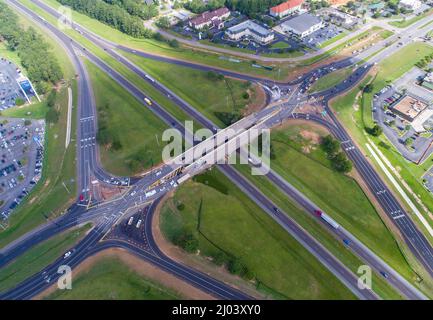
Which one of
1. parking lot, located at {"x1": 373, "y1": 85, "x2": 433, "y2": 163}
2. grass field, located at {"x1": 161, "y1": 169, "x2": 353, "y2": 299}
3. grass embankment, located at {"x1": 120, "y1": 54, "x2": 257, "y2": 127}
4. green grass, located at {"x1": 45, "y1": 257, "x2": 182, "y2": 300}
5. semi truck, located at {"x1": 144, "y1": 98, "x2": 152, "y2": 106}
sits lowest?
green grass, located at {"x1": 45, "y1": 257, "x2": 182, "y2": 300}

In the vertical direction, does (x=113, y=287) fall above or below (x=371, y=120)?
below

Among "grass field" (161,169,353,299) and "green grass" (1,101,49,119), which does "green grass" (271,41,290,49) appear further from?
"green grass" (1,101,49,119)

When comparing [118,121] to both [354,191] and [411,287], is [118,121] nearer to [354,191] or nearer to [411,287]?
[354,191]

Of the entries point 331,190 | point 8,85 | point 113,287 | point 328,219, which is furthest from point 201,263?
point 8,85

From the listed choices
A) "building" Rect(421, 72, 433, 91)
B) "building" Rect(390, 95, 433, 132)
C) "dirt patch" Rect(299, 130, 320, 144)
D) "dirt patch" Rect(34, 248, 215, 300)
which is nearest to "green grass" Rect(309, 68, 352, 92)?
"building" Rect(390, 95, 433, 132)

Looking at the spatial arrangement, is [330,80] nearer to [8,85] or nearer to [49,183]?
[49,183]

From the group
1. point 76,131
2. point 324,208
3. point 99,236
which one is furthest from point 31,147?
point 324,208
